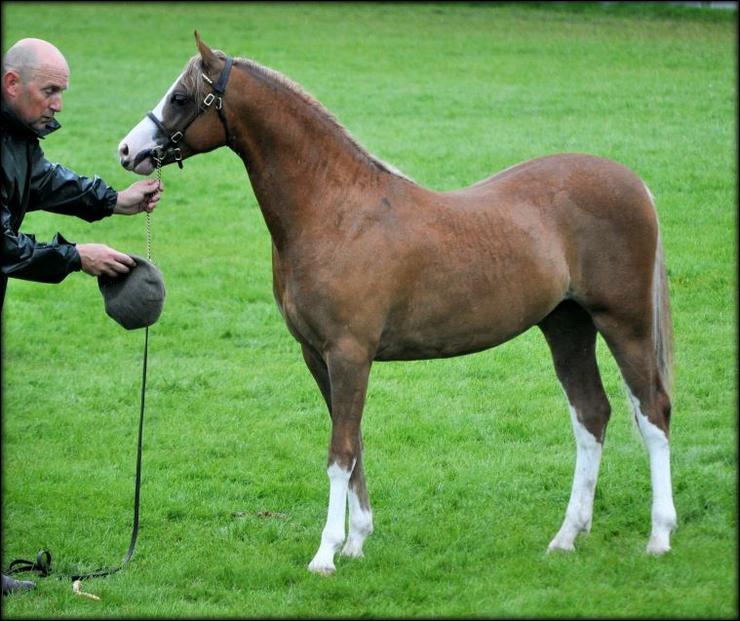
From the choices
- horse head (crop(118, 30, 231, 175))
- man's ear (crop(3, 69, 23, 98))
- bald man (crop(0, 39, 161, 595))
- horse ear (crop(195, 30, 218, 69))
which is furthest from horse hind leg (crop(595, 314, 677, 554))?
man's ear (crop(3, 69, 23, 98))

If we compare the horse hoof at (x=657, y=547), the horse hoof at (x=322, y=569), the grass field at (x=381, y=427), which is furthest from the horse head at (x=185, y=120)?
the horse hoof at (x=657, y=547)

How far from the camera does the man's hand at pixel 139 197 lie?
6.06 m

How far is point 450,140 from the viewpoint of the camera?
16281 mm

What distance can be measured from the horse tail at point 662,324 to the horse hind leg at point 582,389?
357 mm

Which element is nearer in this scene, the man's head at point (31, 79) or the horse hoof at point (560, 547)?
the man's head at point (31, 79)

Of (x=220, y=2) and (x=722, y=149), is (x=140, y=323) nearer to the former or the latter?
(x=722, y=149)

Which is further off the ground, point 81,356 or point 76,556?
point 76,556

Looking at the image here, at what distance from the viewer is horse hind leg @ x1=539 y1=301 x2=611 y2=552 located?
6.29 meters

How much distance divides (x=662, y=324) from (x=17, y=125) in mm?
3384

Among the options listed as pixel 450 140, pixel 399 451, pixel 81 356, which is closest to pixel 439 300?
pixel 399 451

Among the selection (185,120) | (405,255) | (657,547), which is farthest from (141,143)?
(657,547)

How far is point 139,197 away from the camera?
6078mm

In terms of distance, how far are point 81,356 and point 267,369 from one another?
66.8 inches

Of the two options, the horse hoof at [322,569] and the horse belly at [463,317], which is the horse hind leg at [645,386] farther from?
the horse hoof at [322,569]
